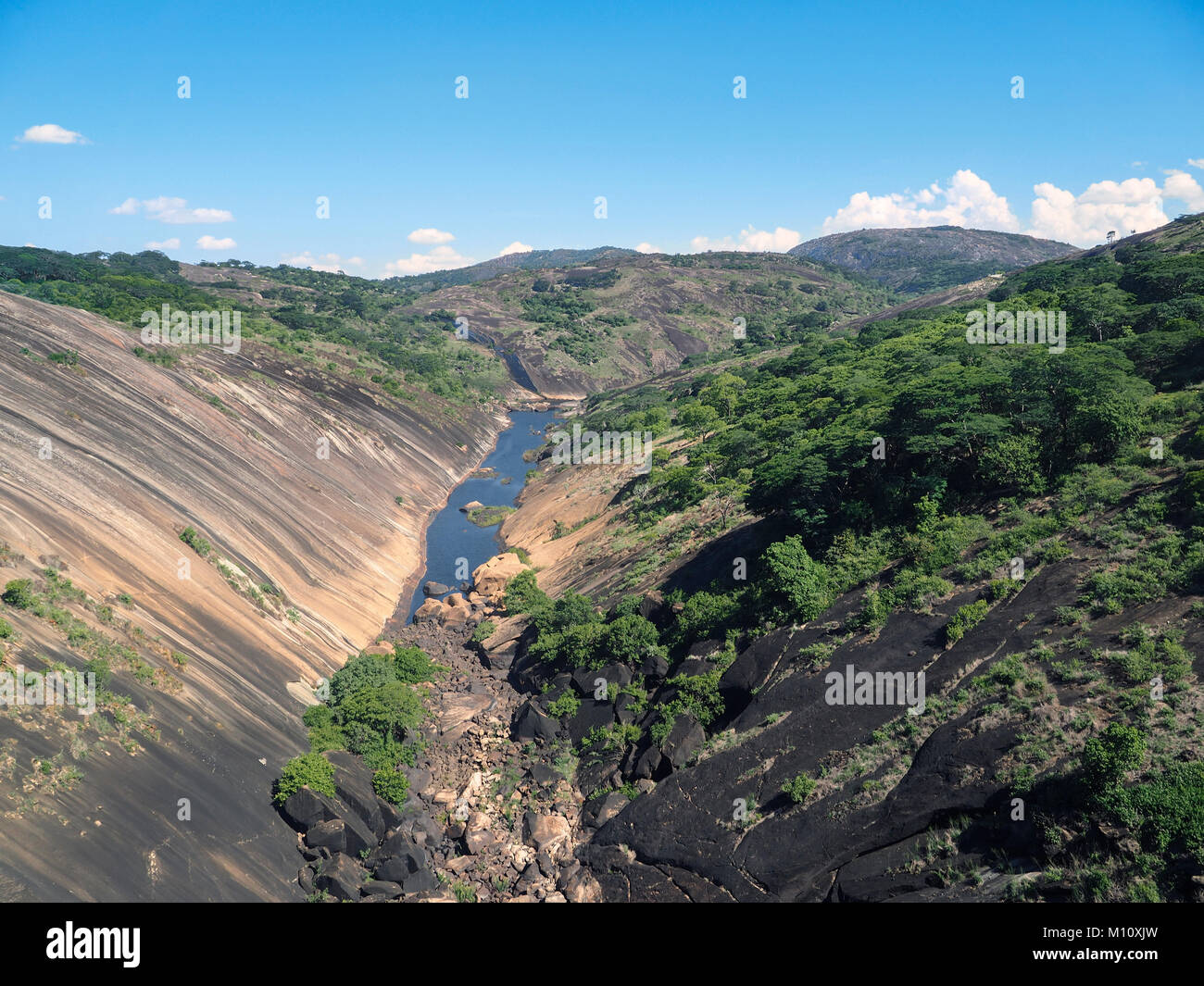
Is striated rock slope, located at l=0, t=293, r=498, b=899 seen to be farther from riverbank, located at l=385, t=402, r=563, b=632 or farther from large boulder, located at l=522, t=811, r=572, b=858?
large boulder, located at l=522, t=811, r=572, b=858

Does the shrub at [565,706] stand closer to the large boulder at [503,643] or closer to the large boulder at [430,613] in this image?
the large boulder at [503,643]

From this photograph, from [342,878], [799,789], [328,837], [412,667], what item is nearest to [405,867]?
[342,878]

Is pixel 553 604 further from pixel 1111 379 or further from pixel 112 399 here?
pixel 112 399

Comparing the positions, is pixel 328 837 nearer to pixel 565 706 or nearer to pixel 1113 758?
pixel 565 706

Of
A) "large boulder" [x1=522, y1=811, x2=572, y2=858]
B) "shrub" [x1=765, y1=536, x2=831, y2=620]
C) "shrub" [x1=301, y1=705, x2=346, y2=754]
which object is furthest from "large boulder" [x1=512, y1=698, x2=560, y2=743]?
"shrub" [x1=765, y1=536, x2=831, y2=620]
